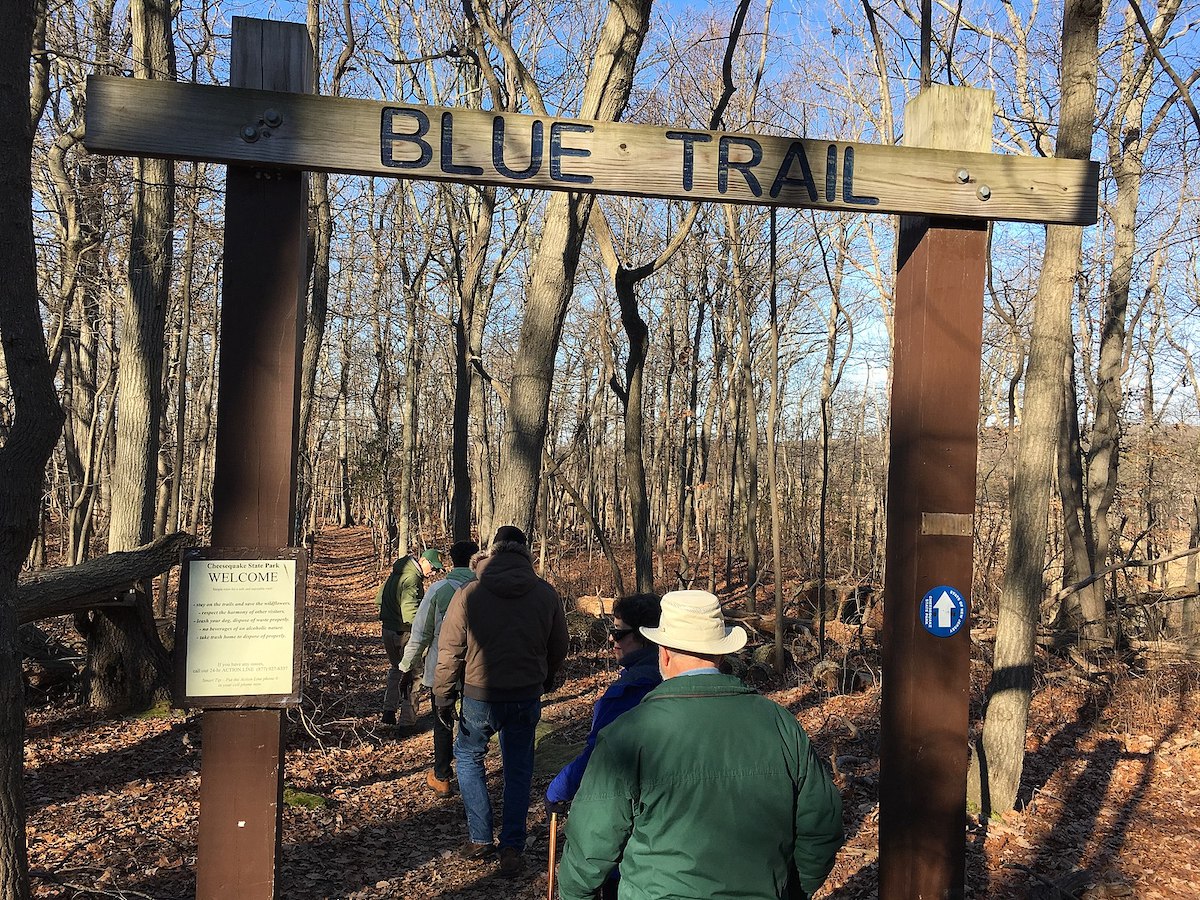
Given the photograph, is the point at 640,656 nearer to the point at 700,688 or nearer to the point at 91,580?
the point at 700,688

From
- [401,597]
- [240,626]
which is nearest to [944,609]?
[240,626]

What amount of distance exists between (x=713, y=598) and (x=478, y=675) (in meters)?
3.15

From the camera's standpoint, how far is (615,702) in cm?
372

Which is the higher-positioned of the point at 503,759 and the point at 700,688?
the point at 700,688

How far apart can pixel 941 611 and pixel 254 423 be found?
2721 millimetres

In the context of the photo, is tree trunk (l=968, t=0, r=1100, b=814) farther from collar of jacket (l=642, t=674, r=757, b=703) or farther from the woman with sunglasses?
collar of jacket (l=642, t=674, r=757, b=703)

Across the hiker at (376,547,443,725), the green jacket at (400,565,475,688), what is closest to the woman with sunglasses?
the green jacket at (400,565,475,688)

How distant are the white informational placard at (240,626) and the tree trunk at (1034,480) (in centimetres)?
531

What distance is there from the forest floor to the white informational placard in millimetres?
2109

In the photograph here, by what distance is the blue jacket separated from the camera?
12.0ft

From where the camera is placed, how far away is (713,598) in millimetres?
2832

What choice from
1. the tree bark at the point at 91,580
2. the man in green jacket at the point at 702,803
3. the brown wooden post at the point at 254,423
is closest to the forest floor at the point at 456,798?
the tree bark at the point at 91,580

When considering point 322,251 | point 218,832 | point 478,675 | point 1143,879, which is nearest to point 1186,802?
point 1143,879

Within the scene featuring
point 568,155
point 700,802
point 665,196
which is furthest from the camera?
point 665,196
